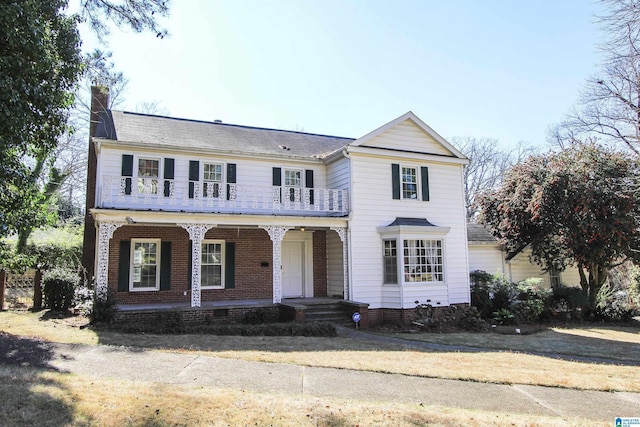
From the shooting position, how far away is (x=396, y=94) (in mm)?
16625

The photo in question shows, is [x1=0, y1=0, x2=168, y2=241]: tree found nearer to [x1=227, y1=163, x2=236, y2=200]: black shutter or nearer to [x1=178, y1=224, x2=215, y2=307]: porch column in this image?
[x1=178, y1=224, x2=215, y2=307]: porch column

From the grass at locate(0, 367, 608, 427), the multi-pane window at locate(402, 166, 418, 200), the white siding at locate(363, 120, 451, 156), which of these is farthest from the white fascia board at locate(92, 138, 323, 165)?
the grass at locate(0, 367, 608, 427)

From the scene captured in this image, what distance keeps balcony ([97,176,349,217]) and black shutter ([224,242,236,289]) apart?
1.66m

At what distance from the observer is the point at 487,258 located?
61.9 ft

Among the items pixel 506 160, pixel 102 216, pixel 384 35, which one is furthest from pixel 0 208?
pixel 506 160

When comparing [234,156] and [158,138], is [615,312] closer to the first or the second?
[234,156]

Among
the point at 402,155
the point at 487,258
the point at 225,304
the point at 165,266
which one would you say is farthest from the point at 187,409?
the point at 487,258

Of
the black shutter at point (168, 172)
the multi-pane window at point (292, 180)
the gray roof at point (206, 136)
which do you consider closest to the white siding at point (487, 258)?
the gray roof at point (206, 136)

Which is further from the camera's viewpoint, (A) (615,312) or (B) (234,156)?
(A) (615,312)

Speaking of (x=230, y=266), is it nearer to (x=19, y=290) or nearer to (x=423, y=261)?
(x=423, y=261)

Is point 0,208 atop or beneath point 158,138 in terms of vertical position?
beneath

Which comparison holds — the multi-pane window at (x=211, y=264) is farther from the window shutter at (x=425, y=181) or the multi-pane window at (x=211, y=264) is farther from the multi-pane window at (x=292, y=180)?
the window shutter at (x=425, y=181)

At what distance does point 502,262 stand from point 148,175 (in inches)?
595

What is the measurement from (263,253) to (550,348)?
9.59m
